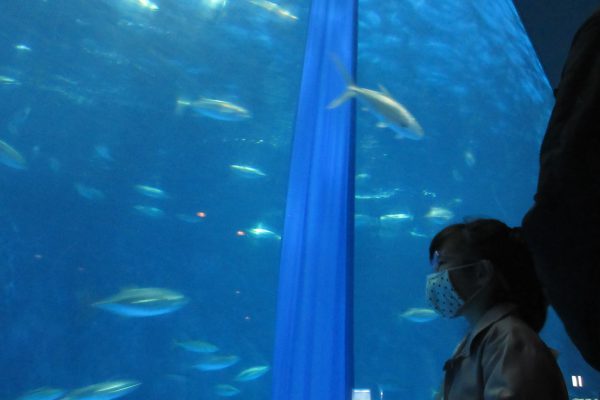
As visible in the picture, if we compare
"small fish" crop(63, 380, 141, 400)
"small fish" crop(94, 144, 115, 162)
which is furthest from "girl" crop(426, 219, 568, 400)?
"small fish" crop(94, 144, 115, 162)

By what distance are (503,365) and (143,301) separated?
5.32 m

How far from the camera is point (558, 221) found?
28.3 inches

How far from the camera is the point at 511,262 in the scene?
140 centimetres

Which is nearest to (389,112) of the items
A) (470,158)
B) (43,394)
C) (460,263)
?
(460,263)

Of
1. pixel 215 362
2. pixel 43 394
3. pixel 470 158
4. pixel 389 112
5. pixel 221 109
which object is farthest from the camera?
pixel 470 158

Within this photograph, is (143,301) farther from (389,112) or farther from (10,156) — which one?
(389,112)

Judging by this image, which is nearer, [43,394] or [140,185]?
[43,394]

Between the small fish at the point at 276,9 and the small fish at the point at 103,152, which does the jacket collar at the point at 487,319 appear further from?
the small fish at the point at 276,9

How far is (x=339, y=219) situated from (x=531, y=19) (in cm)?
334

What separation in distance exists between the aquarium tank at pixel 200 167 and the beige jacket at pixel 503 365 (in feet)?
16.6

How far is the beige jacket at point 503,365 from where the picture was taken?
1009mm

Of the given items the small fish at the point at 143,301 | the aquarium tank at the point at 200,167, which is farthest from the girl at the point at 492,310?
the aquarium tank at the point at 200,167

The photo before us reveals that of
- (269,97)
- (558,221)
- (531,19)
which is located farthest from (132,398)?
(558,221)

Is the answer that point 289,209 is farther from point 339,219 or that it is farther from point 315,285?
point 315,285
